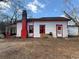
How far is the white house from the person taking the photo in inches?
1425

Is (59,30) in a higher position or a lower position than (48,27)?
lower

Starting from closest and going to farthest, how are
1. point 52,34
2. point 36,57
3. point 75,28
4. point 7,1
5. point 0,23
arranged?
point 36,57 → point 7,1 → point 52,34 → point 75,28 → point 0,23

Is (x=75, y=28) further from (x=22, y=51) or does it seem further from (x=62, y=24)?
(x=22, y=51)

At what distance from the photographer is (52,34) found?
35844 mm

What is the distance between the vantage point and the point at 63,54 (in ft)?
47.3

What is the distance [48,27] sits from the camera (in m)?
36.4

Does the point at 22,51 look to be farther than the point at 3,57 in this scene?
Yes

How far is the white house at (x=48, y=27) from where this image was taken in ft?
119

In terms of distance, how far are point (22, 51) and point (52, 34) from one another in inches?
810

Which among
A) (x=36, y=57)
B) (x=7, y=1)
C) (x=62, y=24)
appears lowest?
(x=36, y=57)

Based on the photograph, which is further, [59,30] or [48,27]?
[48,27]

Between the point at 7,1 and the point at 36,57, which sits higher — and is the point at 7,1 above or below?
above

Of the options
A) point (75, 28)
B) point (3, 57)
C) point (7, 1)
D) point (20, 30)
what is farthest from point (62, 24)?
point (3, 57)

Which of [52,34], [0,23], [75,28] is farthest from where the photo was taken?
[0,23]
